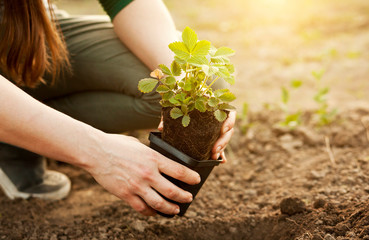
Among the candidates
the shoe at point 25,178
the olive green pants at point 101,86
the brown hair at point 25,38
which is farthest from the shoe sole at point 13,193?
the brown hair at point 25,38

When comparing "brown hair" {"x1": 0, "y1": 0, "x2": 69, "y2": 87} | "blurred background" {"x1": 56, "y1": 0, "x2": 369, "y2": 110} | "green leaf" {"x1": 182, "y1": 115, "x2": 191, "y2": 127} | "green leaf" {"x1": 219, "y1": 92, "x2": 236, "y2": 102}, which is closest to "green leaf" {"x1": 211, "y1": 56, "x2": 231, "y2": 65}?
"green leaf" {"x1": 219, "y1": 92, "x2": 236, "y2": 102}

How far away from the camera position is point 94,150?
1190 mm

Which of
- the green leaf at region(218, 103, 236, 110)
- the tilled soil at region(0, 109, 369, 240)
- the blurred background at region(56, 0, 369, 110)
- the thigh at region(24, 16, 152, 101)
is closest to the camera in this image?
the green leaf at region(218, 103, 236, 110)

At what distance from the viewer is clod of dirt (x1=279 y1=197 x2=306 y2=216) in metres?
1.51

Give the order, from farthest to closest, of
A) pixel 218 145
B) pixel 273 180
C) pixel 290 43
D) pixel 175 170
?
pixel 290 43 < pixel 273 180 < pixel 218 145 < pixel 175 170

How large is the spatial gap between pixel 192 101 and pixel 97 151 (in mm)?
352

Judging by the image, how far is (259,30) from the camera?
475 centimetres

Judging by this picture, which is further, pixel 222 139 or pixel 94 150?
pixel 222 139

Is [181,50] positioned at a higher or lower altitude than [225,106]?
higher

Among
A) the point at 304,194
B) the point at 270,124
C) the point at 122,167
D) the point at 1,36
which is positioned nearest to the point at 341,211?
the point at 304,194

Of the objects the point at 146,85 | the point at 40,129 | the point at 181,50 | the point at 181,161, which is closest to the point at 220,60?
the point at 181,50

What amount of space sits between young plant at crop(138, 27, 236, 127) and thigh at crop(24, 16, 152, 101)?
62 cm

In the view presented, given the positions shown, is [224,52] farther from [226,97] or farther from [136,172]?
[136,172]

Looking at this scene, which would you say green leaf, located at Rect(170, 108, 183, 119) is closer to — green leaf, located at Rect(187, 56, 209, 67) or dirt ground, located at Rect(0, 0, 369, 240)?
green leaf, located at Rect(187, 56, 209, 67)
